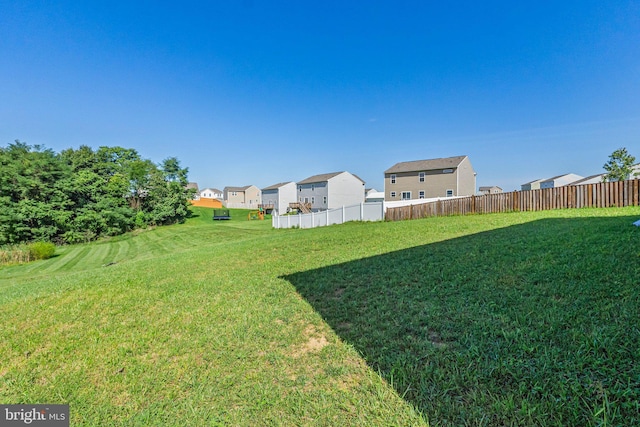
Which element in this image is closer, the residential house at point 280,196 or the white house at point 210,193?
the residential house at point 280,196

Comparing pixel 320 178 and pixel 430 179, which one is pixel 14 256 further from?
pixel 430 179

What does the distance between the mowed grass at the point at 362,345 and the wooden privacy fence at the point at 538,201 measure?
25.3ft

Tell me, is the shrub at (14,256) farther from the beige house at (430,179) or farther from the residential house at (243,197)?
the residential house at (243,197)

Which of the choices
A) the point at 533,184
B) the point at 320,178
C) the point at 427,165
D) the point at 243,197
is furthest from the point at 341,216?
the point at 533,184

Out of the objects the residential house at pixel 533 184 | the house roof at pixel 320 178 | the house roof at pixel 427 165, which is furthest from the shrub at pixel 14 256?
the residential house at pixel 533 184

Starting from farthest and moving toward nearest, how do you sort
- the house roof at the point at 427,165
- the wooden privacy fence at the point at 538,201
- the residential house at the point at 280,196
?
the residential house at the point at 280,196, the house roof at the point at 427,165, the wooden privacy fence at the point at 538,201

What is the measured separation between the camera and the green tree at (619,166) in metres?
28.2

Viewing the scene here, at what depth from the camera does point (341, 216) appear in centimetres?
1777

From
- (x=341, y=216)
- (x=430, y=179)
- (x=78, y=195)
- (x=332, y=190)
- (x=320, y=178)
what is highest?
(x=320, y=178)

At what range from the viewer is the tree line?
24281 millimetres

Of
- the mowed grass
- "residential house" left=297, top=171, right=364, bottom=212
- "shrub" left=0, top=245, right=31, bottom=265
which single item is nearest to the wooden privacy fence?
the mowed grass

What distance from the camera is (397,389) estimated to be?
2.03 metres

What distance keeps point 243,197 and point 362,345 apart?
192 ft

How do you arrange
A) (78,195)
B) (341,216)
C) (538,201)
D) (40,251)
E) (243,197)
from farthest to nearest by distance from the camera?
(243,197) < (78,195) < (40,251) < (341,216) < (538,201)
